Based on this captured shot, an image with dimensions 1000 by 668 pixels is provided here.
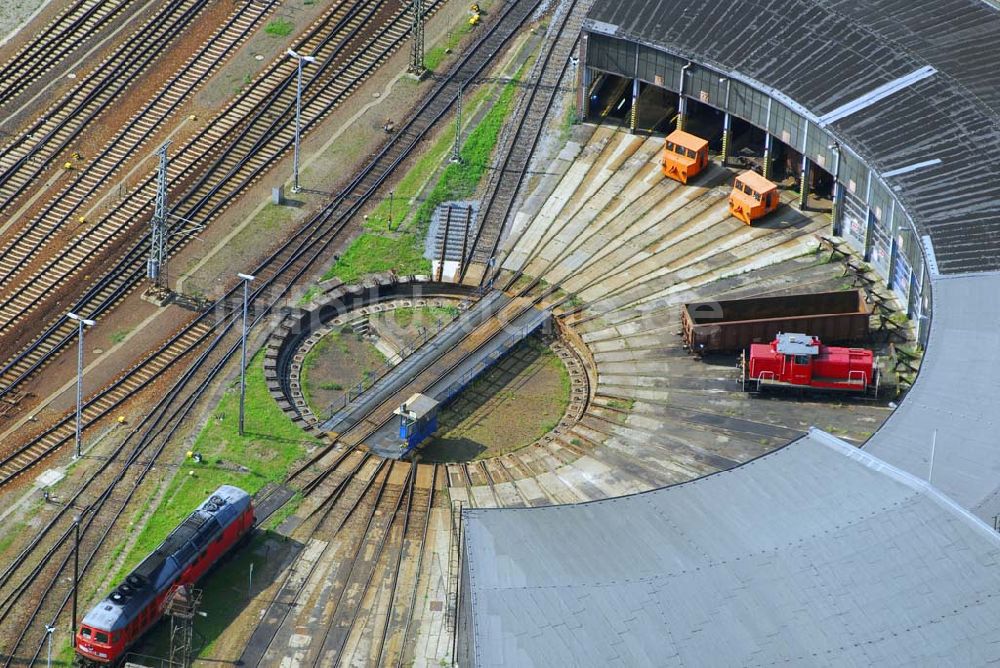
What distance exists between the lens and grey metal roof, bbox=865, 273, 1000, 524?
96000 millimetres

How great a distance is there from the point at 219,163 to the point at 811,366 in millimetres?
46321

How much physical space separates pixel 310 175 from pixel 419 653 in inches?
1845

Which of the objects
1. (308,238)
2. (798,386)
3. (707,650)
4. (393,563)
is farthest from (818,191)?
(707,650)

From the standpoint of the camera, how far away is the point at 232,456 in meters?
113

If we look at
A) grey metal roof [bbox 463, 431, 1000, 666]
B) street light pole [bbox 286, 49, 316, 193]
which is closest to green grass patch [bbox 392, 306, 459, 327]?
street light pole [bbox 286, 49, 316, 193]

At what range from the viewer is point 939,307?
360ft

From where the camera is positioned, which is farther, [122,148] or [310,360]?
[122,148]

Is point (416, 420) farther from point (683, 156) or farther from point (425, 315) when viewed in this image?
point (683, 156)

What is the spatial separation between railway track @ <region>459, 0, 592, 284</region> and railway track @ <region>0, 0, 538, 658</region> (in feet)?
12.5

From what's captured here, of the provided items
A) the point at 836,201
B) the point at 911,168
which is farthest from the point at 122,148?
the point at 911,168

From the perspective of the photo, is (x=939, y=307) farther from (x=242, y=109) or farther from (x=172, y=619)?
(x=242, y=109)

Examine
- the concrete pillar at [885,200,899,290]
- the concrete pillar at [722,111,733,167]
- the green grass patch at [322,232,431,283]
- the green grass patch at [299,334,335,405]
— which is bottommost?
the green grass patch at [299,334,335,405]

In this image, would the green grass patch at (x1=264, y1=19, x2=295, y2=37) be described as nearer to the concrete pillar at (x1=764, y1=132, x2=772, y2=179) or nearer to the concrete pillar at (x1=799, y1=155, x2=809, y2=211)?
the concrete pillar at (x1=764, y1=132, x2=772, y2=179)

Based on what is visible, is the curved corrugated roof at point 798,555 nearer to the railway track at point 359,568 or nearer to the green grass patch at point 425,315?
the railway track at point 359,568
